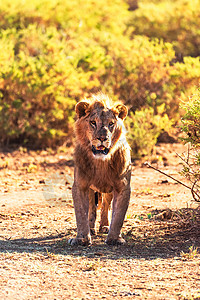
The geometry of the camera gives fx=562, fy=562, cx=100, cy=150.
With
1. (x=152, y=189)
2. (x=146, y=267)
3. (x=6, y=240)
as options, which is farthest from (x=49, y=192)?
(x=146, y=267)

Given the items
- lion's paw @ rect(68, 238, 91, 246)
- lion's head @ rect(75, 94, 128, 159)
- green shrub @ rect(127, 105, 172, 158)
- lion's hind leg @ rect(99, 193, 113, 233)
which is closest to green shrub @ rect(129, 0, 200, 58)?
green shrub @ rect(127, 105, 172, 158)

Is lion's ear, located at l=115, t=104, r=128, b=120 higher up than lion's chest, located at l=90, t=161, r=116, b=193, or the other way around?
lion's ear, located at l=115, t=104, r=128, b=120

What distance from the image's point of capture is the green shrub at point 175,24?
2352cm

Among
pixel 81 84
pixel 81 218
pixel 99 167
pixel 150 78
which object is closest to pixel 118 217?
pixel 81 218

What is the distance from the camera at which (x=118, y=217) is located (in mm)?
5953

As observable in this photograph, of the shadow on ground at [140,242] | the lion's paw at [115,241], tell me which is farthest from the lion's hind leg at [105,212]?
the lion's paw at [115,241]

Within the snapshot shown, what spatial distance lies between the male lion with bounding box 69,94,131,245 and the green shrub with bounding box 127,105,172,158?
6310mm

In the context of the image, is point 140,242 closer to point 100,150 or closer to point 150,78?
point 100,150

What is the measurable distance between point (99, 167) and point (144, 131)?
21.5 feet

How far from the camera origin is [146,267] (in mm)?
5246

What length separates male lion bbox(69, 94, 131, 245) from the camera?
234 inches

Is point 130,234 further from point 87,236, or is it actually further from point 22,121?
point 22,121

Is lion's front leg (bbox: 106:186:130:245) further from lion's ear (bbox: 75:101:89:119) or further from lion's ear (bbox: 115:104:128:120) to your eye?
lion's ear (bbox: 75:101:89:119)

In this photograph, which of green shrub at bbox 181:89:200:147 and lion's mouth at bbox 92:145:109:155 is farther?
green shrub at bbox 181:89:200:147
